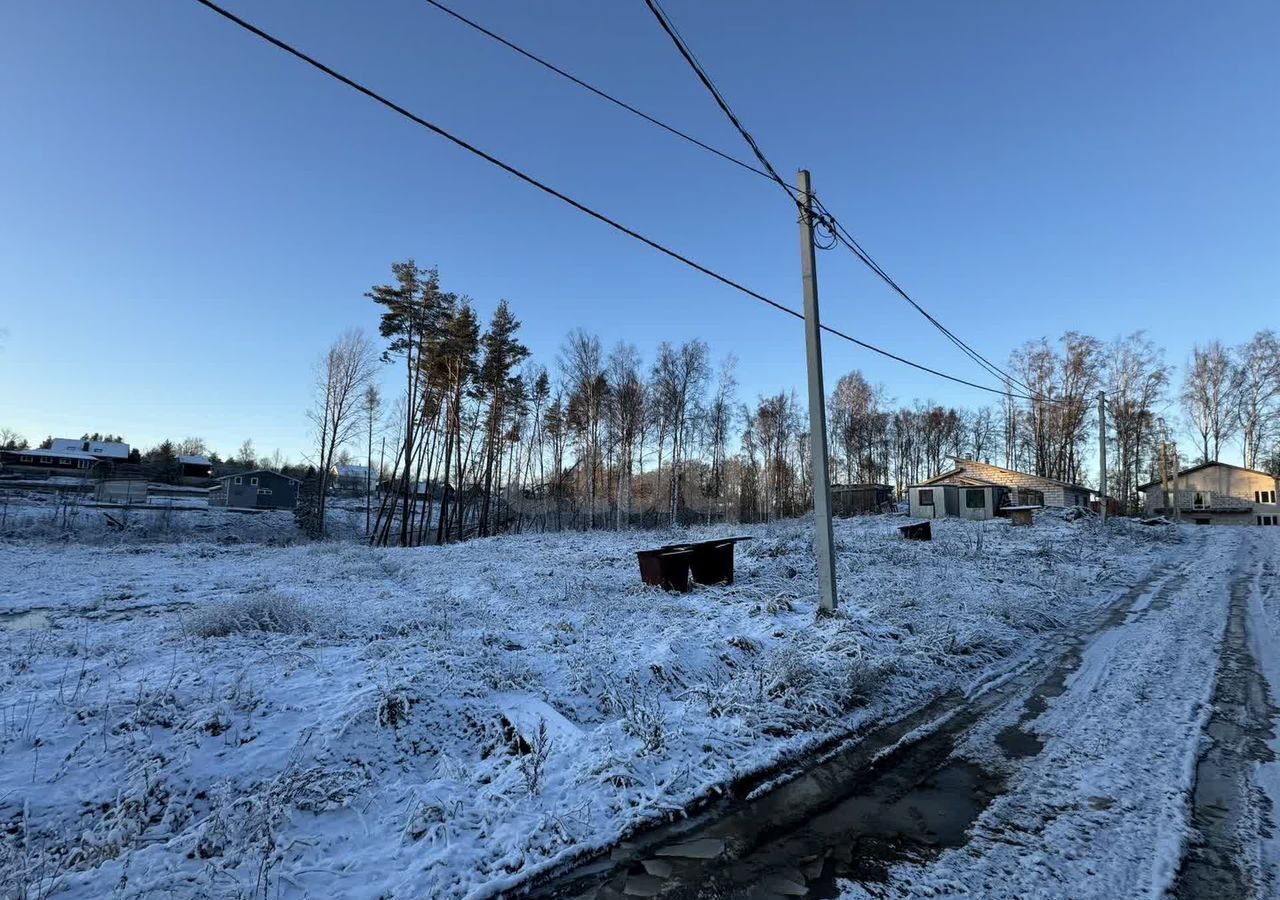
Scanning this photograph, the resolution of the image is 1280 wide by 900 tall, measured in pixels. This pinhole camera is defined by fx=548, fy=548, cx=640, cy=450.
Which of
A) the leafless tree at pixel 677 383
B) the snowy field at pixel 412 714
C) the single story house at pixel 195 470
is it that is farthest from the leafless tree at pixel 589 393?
the single story house at pixel 195 470

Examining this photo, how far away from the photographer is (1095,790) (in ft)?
11.4

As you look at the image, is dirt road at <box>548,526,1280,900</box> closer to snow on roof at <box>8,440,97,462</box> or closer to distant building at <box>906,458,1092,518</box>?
distant building at <box>906,458,1092,518</box>

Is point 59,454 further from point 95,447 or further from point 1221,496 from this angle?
point 1221,496

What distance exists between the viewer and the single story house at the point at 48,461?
198 ft

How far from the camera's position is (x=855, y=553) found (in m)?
15.3

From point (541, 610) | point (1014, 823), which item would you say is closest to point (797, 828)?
point (1014, 823)

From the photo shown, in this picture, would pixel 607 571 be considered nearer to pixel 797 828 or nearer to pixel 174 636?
pixel 174 636

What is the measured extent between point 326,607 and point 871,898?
836 cm

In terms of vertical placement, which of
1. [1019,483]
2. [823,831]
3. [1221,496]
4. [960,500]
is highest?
[1019,483]

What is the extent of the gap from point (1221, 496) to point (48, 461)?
4777 inches

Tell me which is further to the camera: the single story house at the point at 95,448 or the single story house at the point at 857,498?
the single story house at the point at 95,448

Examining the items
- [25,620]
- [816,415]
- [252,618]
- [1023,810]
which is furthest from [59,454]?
[1023,810]

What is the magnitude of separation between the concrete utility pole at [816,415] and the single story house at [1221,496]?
51.3 metres

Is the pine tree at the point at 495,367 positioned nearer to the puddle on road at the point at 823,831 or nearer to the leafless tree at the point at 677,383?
the leafless tree at the point at 677,383
